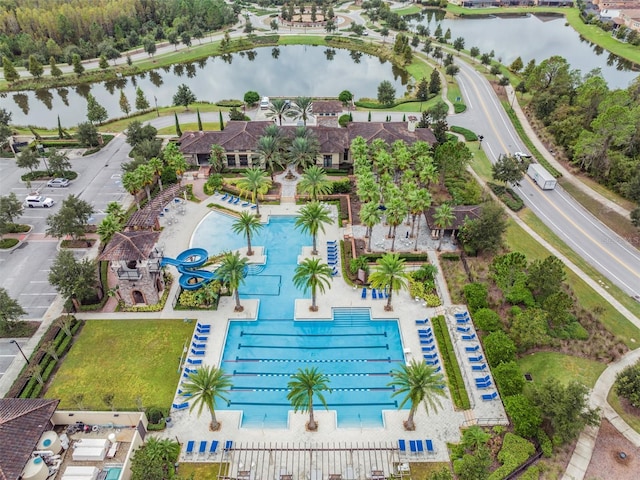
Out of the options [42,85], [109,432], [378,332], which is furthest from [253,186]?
[42,85]

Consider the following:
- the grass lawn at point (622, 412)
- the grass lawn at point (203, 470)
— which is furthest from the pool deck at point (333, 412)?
the grass lawn at point (622, 412)

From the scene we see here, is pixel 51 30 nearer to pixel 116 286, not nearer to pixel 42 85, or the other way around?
pixel 42 85

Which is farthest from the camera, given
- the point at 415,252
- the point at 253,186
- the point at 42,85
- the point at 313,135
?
the point at 42,85

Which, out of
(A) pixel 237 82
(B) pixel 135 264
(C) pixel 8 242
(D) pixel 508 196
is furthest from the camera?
(A) pixel 237 82

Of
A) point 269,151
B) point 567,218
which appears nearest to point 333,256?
point 269,151

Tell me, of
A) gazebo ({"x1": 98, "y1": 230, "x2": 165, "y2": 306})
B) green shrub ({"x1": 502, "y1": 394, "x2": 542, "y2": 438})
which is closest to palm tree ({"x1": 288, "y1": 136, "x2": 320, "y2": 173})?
gazebo ({"x1": 98, "y1": 230, "x2": 165, "y2": 306})

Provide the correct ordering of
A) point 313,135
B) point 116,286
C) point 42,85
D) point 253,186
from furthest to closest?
point 42,85 → point 313,135 → point 253,186 → point 116,286

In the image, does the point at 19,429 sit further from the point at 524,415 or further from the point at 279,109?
the point at 279,109

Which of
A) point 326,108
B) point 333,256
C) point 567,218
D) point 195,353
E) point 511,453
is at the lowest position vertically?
point 511,453
